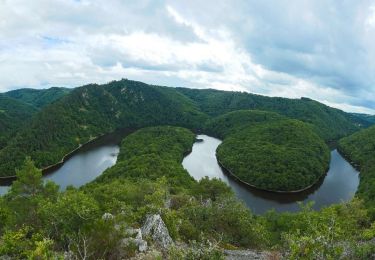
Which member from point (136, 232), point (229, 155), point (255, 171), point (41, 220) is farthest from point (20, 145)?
point (136, 232)

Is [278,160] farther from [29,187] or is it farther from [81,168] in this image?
[29,187]

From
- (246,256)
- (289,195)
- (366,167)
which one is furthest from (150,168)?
(366,167)

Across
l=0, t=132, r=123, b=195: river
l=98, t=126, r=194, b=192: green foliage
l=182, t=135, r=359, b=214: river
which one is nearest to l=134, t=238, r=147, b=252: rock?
l=98, t=126, r=194, b=192: green foliage

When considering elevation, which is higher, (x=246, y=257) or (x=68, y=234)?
(x=68, y=234)

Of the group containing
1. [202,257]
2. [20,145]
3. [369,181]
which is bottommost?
[20,145]

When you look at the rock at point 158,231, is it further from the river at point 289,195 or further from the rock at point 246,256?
the river at point 289,195

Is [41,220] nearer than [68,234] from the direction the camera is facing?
No

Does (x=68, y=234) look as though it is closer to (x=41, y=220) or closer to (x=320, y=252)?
(x=41, y=220)
